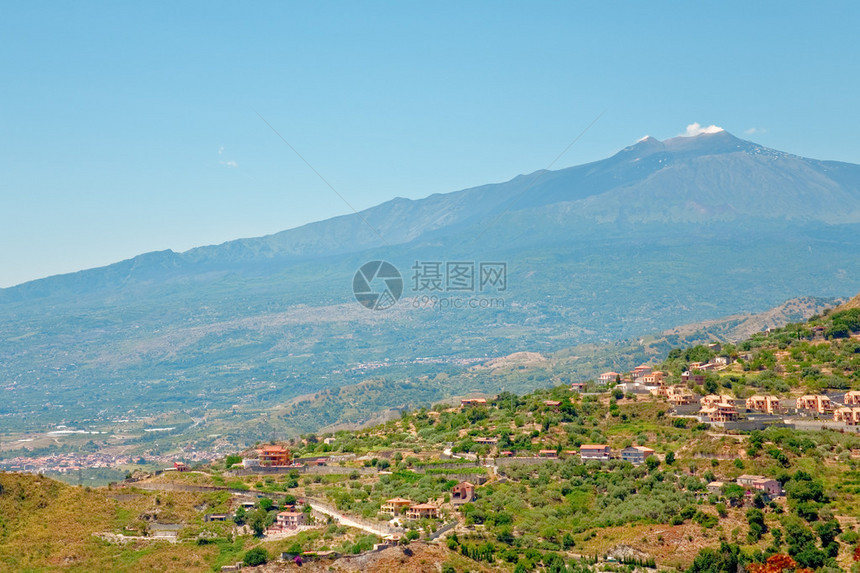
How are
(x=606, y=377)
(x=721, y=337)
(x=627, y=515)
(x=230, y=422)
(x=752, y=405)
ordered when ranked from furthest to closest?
(x=230, y=422) < (x=721, y=337) < (x=606, y=377) < (x=752, y=405) < (x=627, y=515)

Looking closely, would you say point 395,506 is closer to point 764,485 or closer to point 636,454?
point 636,454

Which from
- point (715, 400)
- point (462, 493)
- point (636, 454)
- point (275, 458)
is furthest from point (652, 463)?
point (275, 458)

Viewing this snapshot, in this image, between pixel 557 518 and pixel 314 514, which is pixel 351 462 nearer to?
pixel 314 514

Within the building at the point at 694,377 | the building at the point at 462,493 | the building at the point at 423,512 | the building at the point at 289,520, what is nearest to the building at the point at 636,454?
the building at the point at 462,493

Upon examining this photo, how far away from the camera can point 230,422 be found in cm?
17588

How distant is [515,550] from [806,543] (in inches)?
486

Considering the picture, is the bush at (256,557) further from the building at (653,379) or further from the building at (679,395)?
the building at (653,379)

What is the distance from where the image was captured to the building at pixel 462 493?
2157 inches

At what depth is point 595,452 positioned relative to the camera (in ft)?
197

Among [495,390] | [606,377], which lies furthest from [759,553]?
[495,390]

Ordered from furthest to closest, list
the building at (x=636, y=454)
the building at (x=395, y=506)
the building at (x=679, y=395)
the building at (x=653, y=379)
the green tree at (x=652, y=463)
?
the building at (x=653, y=379)
the building at (x=679, y=395)
the building at (x=636, y=454)
the green tree at (x=652, y=463)
the building at (x=395, y=506)

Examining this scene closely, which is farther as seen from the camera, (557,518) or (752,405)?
(752,405)

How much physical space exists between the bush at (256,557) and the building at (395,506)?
7.61m

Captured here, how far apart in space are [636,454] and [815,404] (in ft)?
40.7
